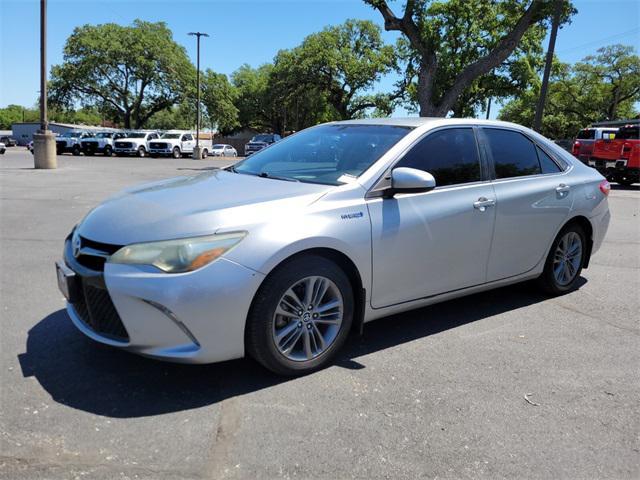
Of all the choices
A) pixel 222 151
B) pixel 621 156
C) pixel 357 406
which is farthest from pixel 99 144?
pixel 357 406

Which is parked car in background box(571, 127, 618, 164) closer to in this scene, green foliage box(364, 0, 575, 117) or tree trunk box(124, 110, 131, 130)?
green foliage box(364, 0, 575, 117)

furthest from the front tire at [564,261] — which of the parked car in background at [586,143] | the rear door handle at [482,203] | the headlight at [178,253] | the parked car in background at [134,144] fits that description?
the parked car in background at [134,144]

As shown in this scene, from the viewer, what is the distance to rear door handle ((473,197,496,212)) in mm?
4051

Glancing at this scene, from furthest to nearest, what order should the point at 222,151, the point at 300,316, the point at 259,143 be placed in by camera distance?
1. the point at 222,151
2. the point at 259,143
3. the point at 300,316

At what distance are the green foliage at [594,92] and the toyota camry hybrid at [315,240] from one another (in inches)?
2127

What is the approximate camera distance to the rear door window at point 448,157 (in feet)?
12.8

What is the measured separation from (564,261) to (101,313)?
403 cm

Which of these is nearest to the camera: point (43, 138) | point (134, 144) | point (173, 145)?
point (43, 138)

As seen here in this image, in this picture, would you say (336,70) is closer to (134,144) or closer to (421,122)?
(134,144)

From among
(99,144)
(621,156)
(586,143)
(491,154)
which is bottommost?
(99,144)

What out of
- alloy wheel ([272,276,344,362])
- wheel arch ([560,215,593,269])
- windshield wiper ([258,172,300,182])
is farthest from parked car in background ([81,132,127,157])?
alloy wheel ([272,276,344,362])

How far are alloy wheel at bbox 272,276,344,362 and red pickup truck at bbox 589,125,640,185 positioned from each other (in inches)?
661

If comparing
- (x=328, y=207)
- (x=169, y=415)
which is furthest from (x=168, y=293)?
(x=328, y=207)

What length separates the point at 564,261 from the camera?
5043mm
